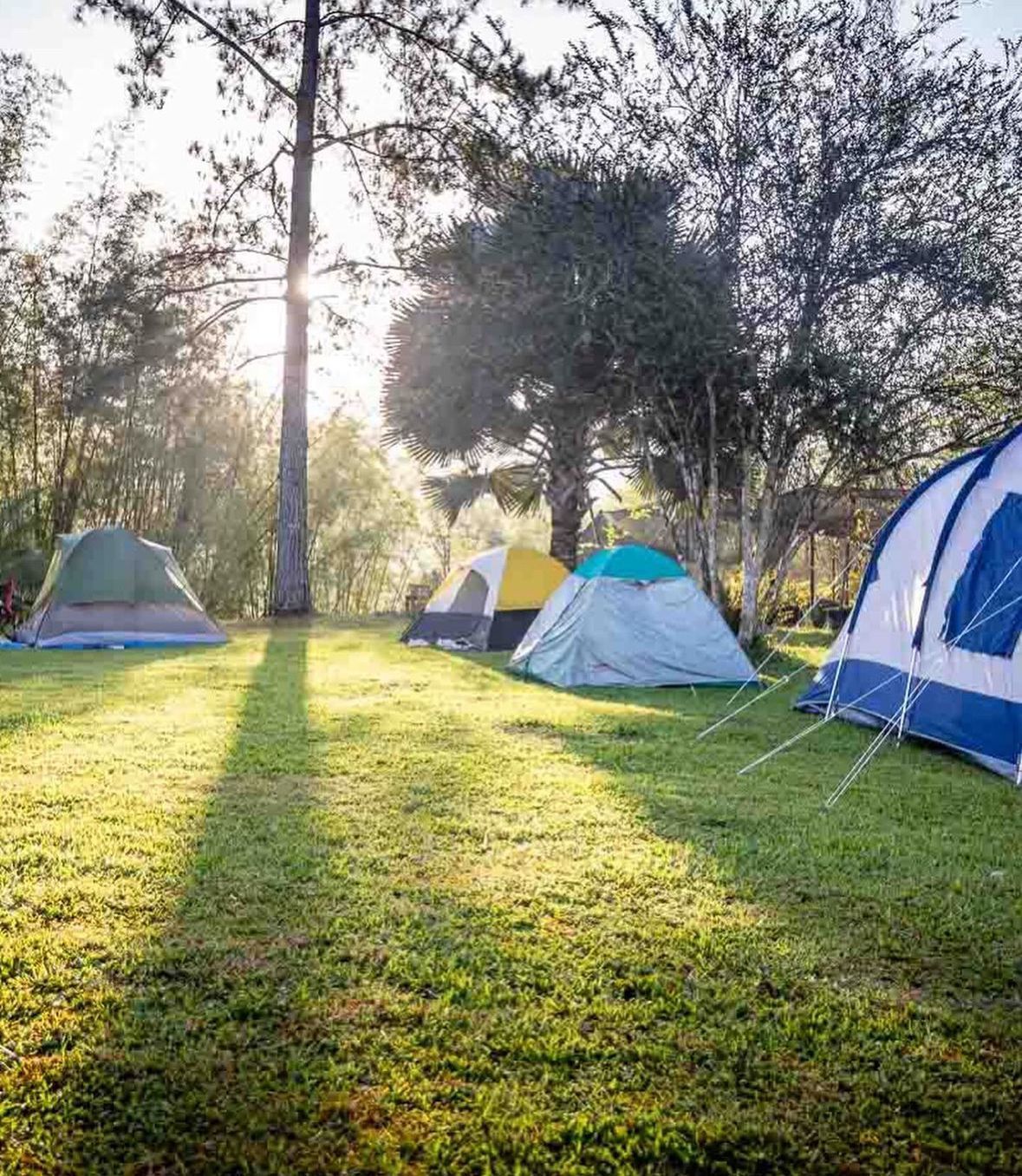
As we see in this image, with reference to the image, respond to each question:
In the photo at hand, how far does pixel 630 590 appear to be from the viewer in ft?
23.0

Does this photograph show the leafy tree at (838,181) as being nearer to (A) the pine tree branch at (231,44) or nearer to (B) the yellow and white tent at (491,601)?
(B) the yellow and white tent at (491,601)

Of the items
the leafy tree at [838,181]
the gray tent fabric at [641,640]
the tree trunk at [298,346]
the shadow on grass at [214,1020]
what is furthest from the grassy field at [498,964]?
the tree trunk at [298,346]

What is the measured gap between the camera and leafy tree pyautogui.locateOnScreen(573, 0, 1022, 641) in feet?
24.4

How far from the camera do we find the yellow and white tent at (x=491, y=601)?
30.0 feet

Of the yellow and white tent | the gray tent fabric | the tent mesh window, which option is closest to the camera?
the tent mesh window

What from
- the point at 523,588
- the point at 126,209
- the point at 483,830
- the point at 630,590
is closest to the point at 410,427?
the point at 523,588

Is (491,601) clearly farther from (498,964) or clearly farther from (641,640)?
(498,964)

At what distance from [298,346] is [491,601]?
429 cm

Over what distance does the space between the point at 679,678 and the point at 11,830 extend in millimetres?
4869

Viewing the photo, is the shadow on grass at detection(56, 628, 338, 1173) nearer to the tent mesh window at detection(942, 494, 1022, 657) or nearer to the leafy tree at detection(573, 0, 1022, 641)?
the tent mesh window at detection(942, 494, 1022, 657)

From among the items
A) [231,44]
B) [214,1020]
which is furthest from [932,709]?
[231,44]

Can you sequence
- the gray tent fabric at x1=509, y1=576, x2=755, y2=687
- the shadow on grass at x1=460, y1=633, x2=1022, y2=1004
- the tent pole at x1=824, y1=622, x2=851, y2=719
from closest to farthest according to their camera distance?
the shadow on grass at x1=460, y1=633, x2=1022, y2=1004, the tent pole at x1=824, y1=622, x2=851, y2=719, the gray tent fabric at x1=509, y1=576, x2=755, y2=687

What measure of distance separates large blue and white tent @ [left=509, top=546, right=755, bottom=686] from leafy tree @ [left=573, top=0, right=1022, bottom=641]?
87.9 inches

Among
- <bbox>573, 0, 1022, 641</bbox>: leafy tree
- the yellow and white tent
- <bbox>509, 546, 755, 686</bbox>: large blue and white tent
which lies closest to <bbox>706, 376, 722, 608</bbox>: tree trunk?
<bbox>573, 0, 1022, 641</bbox>: leafy tree
